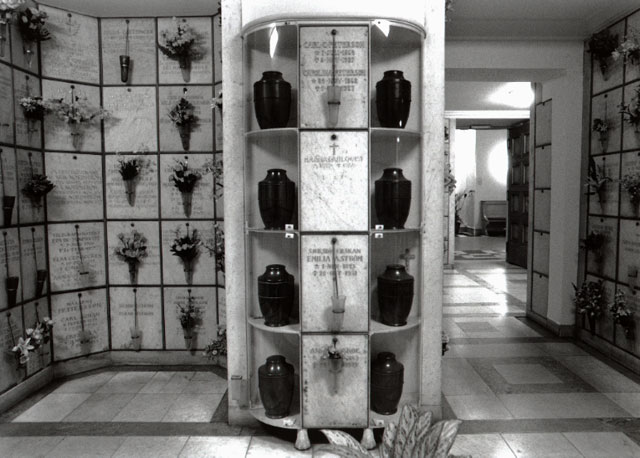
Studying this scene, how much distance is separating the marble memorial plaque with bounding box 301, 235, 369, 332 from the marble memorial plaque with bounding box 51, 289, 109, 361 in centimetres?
206

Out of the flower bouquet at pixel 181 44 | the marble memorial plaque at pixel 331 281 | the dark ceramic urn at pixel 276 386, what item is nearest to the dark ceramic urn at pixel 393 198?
the marble memorial plaque at pixel 331 281

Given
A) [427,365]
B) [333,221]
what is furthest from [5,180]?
[427,365]

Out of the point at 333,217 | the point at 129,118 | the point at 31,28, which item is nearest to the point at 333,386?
the point at 333,217

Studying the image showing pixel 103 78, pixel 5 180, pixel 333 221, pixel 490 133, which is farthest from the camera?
pixel 490 133

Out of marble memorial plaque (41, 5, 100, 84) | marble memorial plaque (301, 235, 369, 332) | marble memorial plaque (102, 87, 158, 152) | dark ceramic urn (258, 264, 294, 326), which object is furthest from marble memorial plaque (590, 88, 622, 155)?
marble memorial plaque (41, 5, 100, 84)

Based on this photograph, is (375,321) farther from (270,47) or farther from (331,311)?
(270,47)

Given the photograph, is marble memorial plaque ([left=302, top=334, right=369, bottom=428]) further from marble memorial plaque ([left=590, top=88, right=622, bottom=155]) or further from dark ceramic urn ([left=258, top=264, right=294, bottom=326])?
marble memorial plaque ([left=590, top=88, right=622, bottom=155])

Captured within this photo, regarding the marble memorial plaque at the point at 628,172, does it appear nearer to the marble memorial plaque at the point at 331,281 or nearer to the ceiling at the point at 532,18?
the ceiling at the point at 532,18

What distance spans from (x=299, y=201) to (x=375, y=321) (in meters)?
0.77

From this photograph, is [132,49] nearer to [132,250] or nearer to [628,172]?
[132,250]

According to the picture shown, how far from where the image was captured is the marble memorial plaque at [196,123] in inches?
148

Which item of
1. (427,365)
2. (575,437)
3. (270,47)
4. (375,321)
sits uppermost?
(270,47)

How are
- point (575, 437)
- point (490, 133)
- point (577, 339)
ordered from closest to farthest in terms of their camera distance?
point (575, 437) < point (577, 339) < point (490, 133)

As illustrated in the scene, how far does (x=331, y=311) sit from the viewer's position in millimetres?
2539
